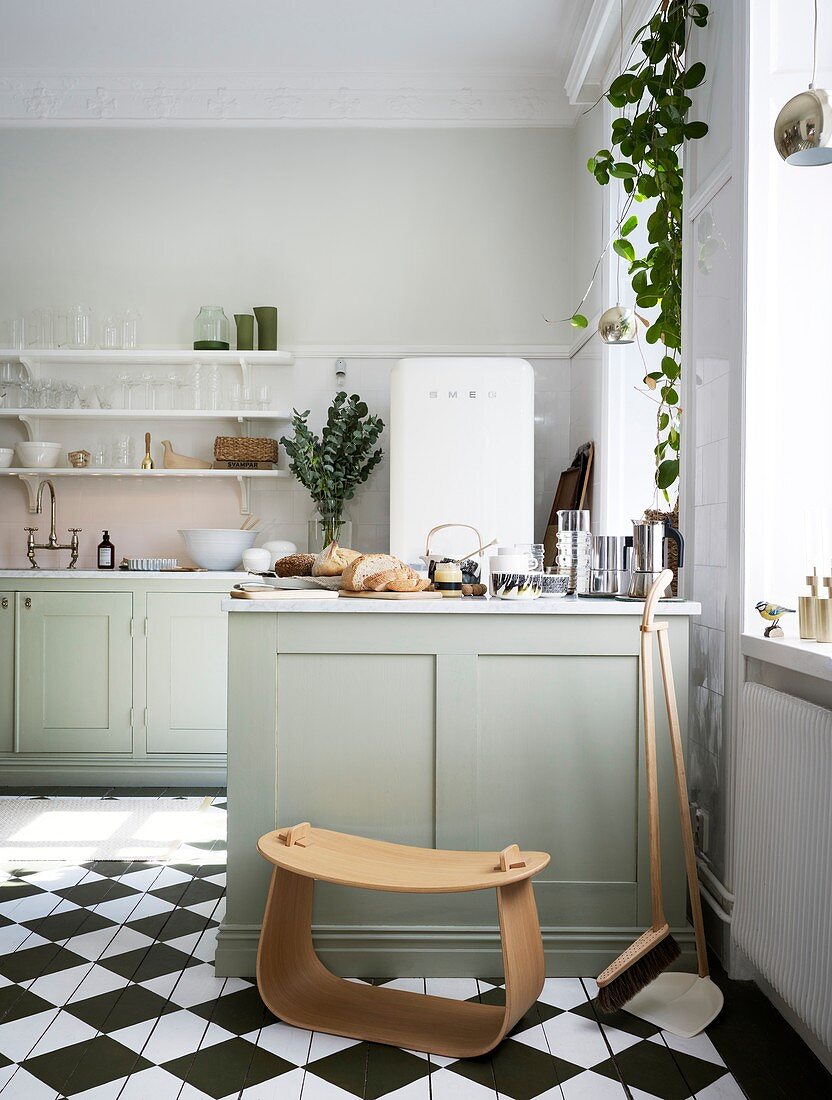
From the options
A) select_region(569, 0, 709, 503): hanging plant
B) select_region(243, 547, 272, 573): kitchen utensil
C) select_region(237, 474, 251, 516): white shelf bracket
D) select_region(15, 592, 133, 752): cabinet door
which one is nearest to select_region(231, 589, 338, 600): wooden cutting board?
select_region(569, 0, 709, 503): hanging plant

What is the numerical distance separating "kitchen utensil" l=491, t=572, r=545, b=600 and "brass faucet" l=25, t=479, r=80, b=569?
3.14 metres

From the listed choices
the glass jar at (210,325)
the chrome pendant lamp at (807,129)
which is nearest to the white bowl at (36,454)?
the glass jar at (210,325)

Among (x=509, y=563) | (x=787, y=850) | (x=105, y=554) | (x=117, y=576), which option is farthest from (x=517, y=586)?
(x=105, y=554)

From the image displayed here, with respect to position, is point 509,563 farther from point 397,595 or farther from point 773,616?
point 773,616

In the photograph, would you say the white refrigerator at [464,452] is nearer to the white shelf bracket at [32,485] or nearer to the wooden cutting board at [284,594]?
the wooden cutting board at [284,594]

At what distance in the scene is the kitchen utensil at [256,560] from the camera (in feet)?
14.4

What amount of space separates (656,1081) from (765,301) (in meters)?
1.87

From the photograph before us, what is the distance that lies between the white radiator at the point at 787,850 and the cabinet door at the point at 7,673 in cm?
339

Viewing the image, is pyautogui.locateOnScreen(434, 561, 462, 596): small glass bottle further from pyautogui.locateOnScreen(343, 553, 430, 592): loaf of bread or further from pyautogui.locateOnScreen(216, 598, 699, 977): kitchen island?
pyautogui.locateOnScreen(216, 598, 699, 977): kitchen island

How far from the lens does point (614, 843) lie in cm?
235

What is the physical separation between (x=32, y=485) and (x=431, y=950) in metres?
3.67

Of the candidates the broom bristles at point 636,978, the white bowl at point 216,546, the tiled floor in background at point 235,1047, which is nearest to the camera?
the tiled floor in background at point 235,1047

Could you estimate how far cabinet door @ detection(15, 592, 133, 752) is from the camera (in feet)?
13.9

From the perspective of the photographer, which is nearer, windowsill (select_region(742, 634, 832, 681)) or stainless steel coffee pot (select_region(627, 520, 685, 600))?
windowsill (select_region(742, 634, 832, 681))
